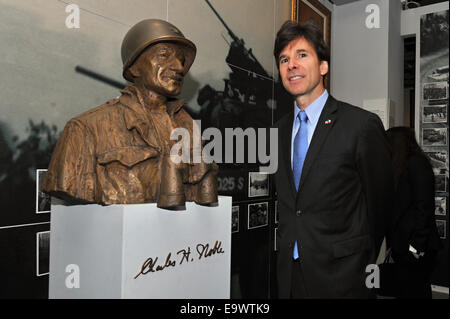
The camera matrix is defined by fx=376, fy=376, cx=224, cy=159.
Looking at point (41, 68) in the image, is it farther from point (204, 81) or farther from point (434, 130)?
point (434, 130)

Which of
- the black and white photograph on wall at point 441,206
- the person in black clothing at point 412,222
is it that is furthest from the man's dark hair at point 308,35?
the black and white photograph on wall at point 441,206

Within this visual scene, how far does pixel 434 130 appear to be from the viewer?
4254 millimetres

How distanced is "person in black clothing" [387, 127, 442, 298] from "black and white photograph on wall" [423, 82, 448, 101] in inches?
61.5

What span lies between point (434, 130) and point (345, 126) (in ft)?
10.1

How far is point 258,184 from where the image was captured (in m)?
3.39

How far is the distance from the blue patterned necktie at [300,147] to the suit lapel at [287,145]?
0.03 metres

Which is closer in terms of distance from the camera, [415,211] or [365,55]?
[415,211]

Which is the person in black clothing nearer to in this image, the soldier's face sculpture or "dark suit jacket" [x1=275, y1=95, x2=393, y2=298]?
"dark suit jacket" [x1=275, y1=95, x2=393, y2=298]

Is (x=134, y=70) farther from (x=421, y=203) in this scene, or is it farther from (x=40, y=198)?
(x=421, y=203)

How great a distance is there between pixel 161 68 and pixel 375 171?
1119 mm

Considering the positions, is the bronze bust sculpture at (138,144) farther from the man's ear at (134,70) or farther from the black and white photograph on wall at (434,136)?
the black and white photograph on wall at (434,136)

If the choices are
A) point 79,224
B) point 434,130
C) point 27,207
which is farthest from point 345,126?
point 434,130

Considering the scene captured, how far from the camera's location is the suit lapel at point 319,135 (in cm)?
177
